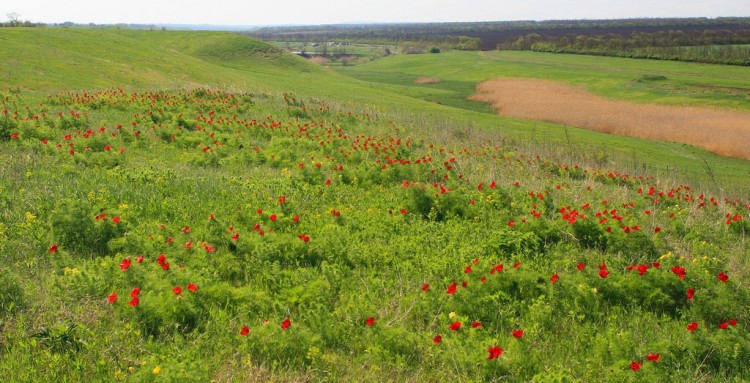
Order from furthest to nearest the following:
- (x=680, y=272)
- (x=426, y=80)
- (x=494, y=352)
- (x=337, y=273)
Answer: (x=426, y=80), (x=337, y=273), (x=680, y=272), (x=494, y=352)

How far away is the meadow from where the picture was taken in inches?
170

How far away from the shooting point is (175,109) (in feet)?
53.1

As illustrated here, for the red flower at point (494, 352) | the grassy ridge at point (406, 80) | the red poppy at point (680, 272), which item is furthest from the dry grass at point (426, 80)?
the red flower at point (494, 352)

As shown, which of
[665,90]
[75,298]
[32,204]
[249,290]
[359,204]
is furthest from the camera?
[665,90]

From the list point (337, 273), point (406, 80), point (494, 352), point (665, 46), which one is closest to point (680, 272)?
point (494, 352)

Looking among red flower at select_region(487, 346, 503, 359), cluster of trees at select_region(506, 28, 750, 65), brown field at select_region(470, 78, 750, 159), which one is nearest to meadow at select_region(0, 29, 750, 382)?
red flower at select_region(487, 346, 503, 359)

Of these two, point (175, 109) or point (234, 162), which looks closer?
point (234, 162)

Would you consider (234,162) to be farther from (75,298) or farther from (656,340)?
(656,340)

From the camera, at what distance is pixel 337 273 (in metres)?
5.75

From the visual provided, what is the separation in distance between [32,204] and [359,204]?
4.31m

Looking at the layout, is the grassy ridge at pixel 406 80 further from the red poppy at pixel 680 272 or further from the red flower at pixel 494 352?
the red flower at pixel 494 352

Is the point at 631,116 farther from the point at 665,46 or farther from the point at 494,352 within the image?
the point at 665,46

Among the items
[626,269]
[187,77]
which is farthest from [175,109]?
[187,77]

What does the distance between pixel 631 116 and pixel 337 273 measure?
38.0 metres
